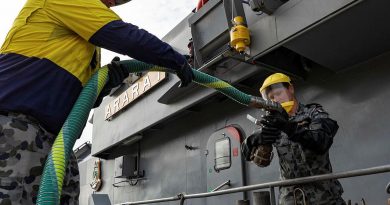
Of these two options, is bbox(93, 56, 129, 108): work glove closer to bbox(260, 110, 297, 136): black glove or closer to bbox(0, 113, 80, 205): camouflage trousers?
bbox(0, 113, 80, 205): camouflage trousers

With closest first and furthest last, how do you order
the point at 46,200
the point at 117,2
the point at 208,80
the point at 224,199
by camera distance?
1. the point at 46,200
2. the point at 117,2
3. the point at 208,80
4. the point at 224,199

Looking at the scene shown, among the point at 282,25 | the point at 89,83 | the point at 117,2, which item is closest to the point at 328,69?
the point at 282,25

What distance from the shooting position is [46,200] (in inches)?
52.3

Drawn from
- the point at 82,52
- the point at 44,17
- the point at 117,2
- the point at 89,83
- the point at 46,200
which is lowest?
the point at 46,200

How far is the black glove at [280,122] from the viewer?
2.49 metres

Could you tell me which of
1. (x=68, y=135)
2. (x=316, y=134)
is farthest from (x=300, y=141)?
(x=68, y=135)

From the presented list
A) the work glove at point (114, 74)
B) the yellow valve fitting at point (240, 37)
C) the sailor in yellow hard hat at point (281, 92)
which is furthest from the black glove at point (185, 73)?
the yellow valve fitting at point (240, 37)

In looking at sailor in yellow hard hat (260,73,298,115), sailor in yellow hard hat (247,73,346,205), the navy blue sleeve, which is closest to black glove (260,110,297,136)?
sailor in yellow hard hat (247,73,346,205)

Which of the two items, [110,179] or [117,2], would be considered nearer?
[117,2]

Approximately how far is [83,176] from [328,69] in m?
8.16

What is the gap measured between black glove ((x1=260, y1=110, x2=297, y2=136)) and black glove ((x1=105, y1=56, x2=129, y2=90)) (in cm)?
107

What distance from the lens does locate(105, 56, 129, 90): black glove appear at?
5.92ft

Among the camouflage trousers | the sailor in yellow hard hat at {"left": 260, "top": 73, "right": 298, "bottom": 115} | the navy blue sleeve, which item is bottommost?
the camouflage trousers

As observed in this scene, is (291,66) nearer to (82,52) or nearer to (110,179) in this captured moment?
(82,52)
